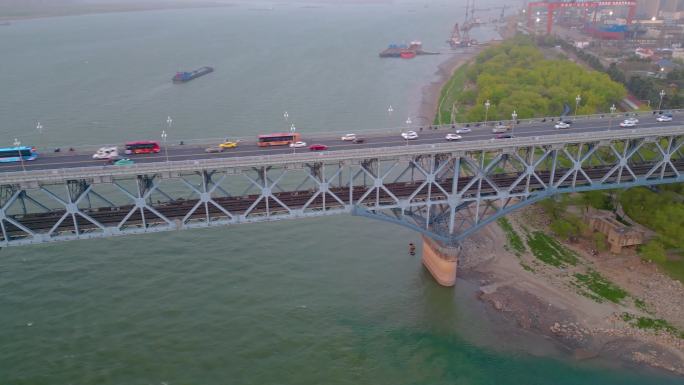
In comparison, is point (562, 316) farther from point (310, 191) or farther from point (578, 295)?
point (310, 191)

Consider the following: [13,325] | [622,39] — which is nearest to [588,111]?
[13,325]

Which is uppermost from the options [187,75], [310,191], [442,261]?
[310,191]

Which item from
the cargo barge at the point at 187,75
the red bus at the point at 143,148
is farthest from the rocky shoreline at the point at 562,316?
the cargo barge at the point at 187,75

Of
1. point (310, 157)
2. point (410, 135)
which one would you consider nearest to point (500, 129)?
point (410, 135)

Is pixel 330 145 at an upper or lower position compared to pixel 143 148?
lower

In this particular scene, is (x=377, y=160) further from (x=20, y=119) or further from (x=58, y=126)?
(x=20, y=119)

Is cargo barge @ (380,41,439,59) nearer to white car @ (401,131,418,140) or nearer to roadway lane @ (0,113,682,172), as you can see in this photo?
roadway lane @ (0,113,682,172)
